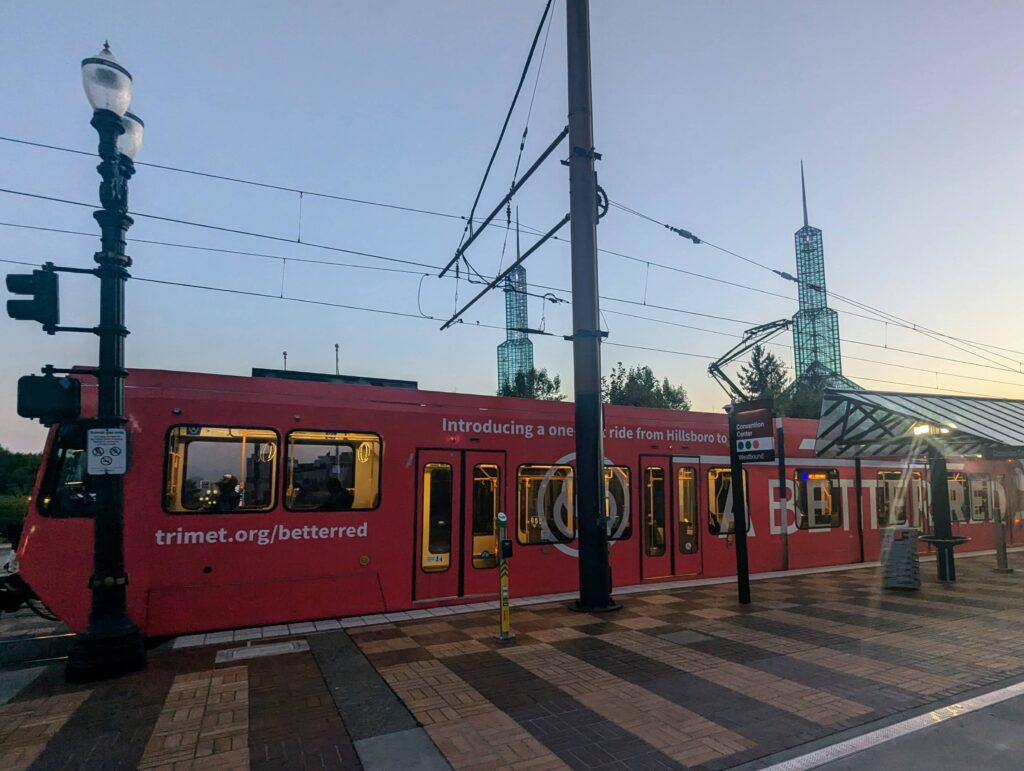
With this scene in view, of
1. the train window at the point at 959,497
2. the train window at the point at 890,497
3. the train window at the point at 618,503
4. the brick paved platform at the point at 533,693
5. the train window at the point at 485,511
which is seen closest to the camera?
the brick paved platform at the point at 533,693

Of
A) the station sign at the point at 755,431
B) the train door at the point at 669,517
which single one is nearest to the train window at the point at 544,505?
the train door at the point at 669,517

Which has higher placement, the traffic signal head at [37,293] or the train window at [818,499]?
the traffic signal head at [37,293]

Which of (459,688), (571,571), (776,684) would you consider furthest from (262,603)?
(776,684)

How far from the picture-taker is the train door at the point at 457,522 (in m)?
9.22

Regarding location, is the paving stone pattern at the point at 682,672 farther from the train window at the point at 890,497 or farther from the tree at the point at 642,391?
the tree at the point at 642,391

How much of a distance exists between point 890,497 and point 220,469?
1448 centimetres

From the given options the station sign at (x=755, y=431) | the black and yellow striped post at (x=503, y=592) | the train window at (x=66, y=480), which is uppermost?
the station sign at (x=755, y=431)

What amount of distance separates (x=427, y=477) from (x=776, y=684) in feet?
17.2

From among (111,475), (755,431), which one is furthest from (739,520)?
(111,475)

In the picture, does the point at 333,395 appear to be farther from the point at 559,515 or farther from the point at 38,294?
the point at 559,515

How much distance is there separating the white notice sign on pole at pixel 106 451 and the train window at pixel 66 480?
5.05 ft

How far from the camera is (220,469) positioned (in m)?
8.01

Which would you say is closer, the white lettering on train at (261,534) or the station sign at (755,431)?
the white lettering on train at (261,534)

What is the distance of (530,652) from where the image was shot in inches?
274
